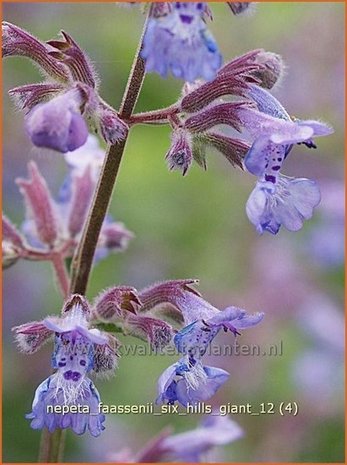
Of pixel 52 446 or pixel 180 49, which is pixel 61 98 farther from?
pixel 52 446

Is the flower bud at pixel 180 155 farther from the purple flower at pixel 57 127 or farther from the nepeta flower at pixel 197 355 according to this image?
the nepeta flower at pixel 197 355

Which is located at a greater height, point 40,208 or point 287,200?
point 40,208

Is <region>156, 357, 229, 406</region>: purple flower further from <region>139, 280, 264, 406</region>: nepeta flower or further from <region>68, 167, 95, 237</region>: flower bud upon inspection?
<region>68, 167, 95, 237</region>: flower bud

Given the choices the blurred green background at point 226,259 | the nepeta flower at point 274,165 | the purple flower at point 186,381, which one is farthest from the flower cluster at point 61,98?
the blurred green background at point 226,259

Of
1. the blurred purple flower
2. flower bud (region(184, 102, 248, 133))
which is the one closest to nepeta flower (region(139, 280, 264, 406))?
flower bud (region(184, 102, 248, 133))

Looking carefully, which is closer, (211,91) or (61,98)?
(61,98)

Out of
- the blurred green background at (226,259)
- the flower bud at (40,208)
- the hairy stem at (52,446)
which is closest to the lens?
the hairy stem at (52,446)

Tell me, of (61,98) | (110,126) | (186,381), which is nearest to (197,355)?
(186,381)
